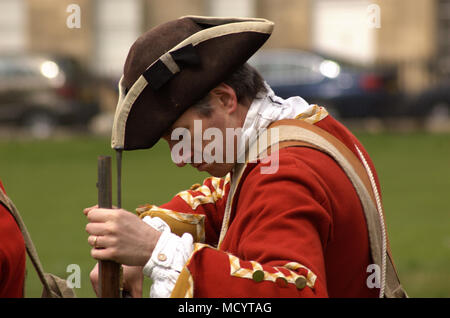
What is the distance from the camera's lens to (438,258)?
799 cm

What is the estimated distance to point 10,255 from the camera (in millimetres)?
2711

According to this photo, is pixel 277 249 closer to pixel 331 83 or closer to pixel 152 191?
pixel 152 191

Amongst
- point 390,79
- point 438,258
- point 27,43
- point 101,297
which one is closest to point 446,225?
point 438,258

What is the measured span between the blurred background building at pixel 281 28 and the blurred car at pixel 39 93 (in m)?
4.45

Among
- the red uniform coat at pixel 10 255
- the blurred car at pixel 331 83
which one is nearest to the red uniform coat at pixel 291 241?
the red uniform coat at pixel 10 255

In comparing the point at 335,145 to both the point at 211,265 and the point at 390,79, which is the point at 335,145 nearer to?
the point at 211,265

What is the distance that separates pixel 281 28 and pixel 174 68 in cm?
2458

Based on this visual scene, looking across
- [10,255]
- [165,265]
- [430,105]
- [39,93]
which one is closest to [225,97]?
[165,265]

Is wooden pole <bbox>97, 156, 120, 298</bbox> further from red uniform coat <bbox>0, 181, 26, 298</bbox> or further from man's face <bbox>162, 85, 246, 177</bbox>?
red uniform coat <bbox>0, 181, 26, 298</bbox>

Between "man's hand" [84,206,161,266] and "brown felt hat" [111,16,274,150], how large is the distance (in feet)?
0.93

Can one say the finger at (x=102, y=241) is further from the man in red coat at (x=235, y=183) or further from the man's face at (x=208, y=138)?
the man's face at (x=208, y=138)

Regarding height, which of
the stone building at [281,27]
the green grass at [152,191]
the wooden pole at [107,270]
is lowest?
the wooden pole at [107,270]

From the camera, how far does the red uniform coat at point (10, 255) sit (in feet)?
8.83

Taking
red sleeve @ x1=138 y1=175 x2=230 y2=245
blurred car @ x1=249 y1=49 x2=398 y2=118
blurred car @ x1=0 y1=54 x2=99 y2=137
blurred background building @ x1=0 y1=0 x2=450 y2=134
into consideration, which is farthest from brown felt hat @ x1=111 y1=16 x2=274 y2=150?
blurred background building @ x1=0 y1=0 x2=450 y2=134
